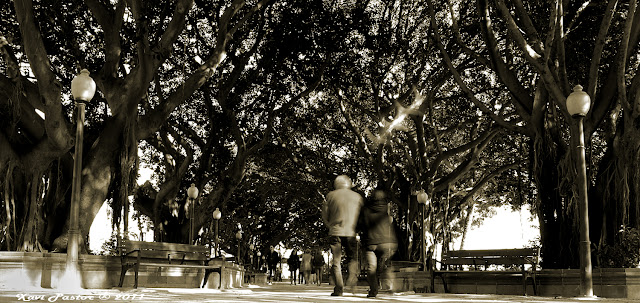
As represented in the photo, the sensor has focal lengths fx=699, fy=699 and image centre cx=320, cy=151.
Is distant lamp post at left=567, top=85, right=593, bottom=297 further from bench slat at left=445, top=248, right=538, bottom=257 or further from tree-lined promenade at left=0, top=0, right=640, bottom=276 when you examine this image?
bench slat at left=445, top=248, right=538, bottom=257

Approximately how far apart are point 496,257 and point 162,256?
6969 mm

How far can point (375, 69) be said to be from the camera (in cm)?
2120

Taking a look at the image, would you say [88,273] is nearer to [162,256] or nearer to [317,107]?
[162,256]

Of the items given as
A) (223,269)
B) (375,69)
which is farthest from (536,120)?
(375,69)

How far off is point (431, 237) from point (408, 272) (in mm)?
5065

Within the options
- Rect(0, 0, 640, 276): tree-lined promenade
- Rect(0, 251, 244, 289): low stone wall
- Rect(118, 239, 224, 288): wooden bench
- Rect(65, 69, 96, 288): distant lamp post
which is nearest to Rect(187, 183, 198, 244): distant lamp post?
Rect(0, 0, 640, 276): tree-lined promenade

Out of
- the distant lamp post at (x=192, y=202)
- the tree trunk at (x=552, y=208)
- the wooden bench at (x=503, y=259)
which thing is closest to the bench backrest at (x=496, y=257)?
the wooden bench at (x=503, y=259)

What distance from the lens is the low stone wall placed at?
9977mm

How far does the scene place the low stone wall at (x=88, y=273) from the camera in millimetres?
9977

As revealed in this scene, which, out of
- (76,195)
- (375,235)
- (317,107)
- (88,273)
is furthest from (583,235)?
(317,107)

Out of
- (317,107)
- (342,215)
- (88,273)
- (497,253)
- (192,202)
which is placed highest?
(317,107)

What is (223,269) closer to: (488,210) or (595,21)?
(595,21)

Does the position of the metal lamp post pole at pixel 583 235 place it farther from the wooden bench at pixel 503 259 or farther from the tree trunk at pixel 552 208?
the wooden bench at pixel 503 259

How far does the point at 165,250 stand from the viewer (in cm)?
1438
